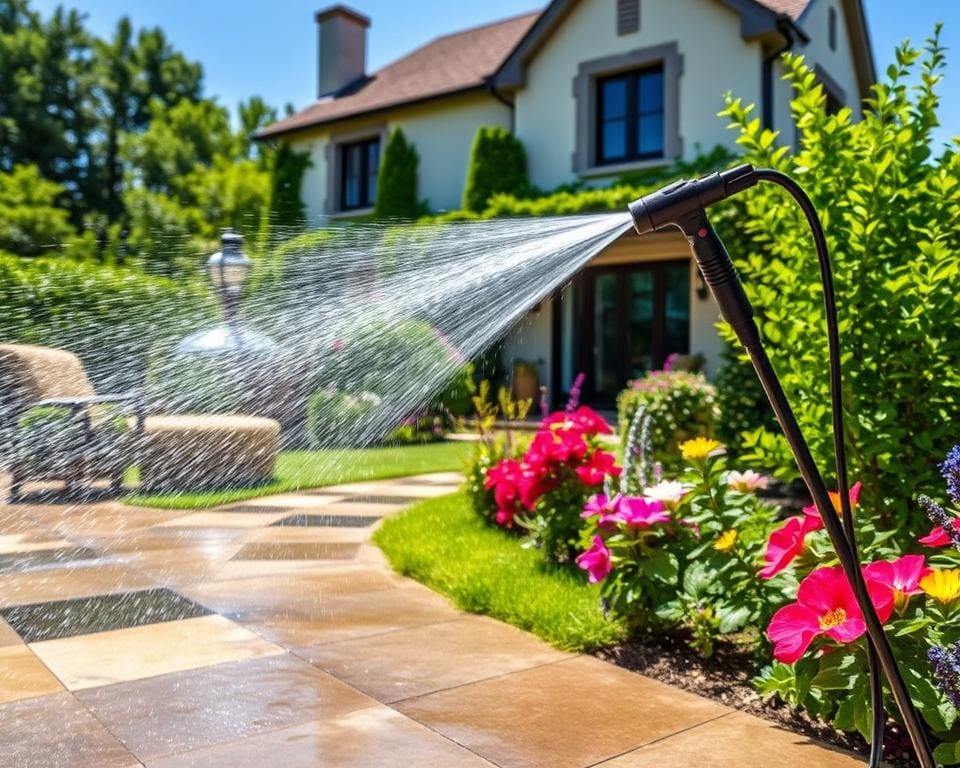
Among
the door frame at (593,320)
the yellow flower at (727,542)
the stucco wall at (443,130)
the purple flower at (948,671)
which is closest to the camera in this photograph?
the purple flower at (948,671)

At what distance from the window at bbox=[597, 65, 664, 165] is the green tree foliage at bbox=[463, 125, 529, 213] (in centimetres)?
135

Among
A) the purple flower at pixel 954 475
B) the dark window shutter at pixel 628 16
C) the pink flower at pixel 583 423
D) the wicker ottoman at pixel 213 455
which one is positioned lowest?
the wicker ottoman at pixel 213 455

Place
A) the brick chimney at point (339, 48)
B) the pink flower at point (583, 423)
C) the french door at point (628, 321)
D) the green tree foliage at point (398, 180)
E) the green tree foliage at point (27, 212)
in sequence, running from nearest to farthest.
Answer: the pink flower at point (583, 423), the french door at point (628, 321), the green tree foliage at point (398, 180), the brick chimney at point (339, 48), the green tree foliage at point (27, 212)

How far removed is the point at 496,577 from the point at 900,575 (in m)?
2.12

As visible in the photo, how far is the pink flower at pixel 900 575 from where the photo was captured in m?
2.18

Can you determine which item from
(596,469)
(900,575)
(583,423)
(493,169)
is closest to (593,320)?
(493,169)

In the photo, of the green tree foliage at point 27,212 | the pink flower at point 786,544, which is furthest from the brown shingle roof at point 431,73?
the pink flower at point 786,544

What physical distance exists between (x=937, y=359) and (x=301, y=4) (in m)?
19.2


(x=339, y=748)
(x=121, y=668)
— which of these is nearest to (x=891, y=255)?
(x=339, y=748)

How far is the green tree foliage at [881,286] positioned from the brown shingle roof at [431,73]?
1203 centimetres

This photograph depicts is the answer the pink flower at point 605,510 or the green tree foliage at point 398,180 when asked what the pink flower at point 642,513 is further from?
the green tree foliage at point 398,180

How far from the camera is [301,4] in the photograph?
63.1ft

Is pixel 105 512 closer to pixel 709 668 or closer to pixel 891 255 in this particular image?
pixel 709 668

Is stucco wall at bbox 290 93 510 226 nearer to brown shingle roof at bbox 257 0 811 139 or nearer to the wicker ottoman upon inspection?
brown shingle roof at bbox 257 0 811 139
